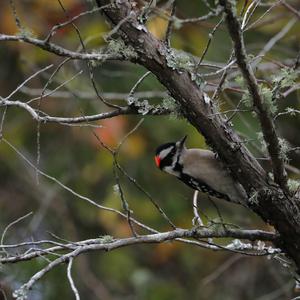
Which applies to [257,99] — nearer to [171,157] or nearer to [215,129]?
[215,129]

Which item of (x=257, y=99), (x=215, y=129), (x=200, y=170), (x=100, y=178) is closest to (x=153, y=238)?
(x=215, y=129)

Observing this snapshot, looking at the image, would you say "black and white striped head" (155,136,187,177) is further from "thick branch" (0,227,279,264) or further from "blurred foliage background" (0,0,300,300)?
"blurred foliage background" (0,0,300,300)

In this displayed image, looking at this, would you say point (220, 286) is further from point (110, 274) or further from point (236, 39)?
point (236, 39)

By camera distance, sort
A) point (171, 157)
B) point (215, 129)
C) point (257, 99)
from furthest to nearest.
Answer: point (171, 157) → point (215, 129) → point (257, 99)

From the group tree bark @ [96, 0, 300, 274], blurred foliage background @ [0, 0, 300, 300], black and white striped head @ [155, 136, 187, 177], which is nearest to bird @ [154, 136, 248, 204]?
black and white striped head @ [155, 136, 187, 177]

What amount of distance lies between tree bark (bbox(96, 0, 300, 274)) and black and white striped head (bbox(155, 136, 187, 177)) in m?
1.26

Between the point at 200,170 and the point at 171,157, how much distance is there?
0.33m

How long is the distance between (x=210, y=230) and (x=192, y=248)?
4.71m

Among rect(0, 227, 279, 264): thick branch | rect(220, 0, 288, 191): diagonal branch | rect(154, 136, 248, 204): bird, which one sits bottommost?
rect(0, 227, 279, 264): thick branch

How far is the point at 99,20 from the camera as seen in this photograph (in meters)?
7.66

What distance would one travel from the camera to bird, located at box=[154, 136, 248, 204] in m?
4.48

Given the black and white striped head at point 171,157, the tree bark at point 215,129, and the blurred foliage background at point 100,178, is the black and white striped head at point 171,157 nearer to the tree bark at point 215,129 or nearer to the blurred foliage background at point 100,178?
the tree bark at point 215,129

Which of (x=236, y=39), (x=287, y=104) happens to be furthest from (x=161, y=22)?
(x=236, y=39)

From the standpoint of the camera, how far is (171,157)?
5.11 meters
